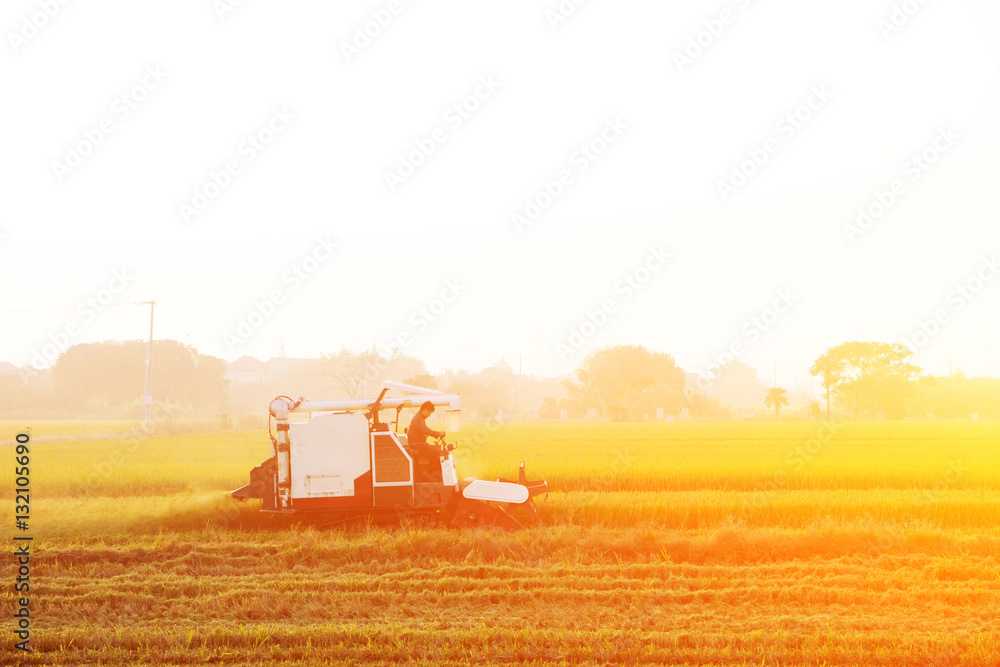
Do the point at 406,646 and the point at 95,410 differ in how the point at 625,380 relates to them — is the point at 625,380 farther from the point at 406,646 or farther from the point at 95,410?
the point at 406,646

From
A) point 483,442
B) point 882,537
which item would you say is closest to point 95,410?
point 483,442

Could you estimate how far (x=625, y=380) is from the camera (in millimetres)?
86188

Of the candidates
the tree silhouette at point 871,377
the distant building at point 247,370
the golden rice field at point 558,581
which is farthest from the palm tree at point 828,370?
the distant building at point 247,370

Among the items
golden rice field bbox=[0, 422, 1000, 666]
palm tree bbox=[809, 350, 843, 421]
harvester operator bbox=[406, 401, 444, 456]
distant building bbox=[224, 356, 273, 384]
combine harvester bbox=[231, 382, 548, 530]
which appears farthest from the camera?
distant building bbox=[224, 356, 273, 384]

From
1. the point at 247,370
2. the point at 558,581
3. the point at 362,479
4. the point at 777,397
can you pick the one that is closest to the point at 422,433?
the point at 362,479

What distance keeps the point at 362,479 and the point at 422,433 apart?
1.11 meters

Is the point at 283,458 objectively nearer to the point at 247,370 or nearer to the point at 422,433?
the point at 422,433

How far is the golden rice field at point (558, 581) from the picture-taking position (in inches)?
250

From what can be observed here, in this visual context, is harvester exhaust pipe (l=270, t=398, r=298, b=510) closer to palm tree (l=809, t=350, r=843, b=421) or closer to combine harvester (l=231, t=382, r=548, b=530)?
combine harvester (l=231, t=382, r=548, b=530)

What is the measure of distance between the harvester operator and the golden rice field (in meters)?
1.15

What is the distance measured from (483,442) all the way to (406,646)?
77.7 ft

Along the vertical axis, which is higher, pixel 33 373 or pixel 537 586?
pixel 33 373

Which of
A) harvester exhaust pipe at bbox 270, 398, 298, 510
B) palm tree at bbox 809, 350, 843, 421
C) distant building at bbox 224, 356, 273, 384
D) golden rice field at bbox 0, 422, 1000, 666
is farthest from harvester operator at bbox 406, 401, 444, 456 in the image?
distant building at bbox 224, 356, 273, 384

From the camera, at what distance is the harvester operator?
1138 cm
